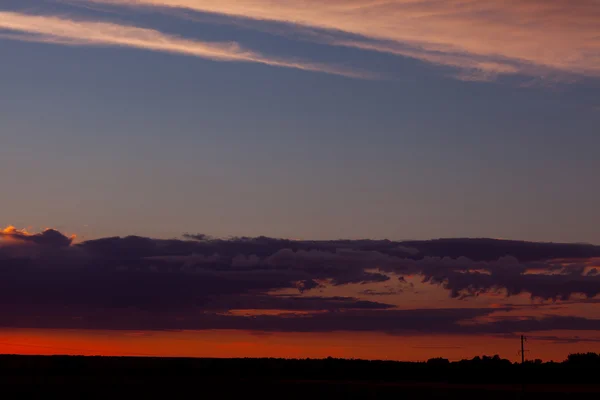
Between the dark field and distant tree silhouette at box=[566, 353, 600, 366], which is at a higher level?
distant tree silhouette at box=[566, 353, 600, 366]

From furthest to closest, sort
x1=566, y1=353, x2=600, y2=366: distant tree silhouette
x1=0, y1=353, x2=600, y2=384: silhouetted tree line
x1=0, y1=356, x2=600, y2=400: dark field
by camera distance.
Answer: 1. x1=566, y1=353, x2=600, y2=366: distant tree silhouette
2. x1=0, y1=353, x2=600, y2=384: silhouetted tree line
3. x1=0, y1=356, x2=600, y2=400: dark field

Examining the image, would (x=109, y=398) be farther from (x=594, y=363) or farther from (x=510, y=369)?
(x=594, y=363)

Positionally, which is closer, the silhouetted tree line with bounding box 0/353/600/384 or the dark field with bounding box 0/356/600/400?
the dark field with bounding box 0/356/600/400

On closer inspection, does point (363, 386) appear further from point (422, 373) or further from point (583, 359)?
point (583, 359)

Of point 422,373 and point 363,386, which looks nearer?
point 363,386

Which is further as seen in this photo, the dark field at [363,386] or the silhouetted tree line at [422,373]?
the silhouetted tree line at [422,373]

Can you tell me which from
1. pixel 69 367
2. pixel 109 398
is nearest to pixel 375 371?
pixel 69 367

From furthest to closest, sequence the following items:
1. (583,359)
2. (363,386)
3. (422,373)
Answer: (583,359) → (422,373) → (363,386)

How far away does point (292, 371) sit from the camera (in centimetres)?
16762

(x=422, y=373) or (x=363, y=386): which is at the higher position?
(x=422, y=373)

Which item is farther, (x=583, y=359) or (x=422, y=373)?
(x=583, y=359)

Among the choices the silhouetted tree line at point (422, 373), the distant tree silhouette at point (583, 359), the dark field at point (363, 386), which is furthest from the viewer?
the distant tree silhouette at point (583, 359)

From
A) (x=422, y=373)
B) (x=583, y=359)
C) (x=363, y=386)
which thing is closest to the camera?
(x=363, y=386)

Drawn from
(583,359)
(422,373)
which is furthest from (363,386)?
(583,359)
